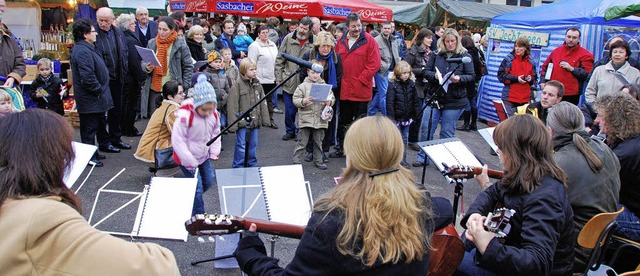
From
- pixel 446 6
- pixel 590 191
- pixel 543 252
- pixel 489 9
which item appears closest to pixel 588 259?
pixel 590 191

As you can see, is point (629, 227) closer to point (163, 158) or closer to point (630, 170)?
point (630, 170)

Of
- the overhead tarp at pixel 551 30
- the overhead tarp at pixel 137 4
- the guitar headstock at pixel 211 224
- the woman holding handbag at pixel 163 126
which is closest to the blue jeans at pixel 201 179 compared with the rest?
the woman holding handbag at pixel 163 126

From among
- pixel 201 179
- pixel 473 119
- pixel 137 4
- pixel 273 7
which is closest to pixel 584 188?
pixel 201 179

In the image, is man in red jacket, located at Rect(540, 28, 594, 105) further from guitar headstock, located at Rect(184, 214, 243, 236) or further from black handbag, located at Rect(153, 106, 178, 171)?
guitar headstock, located at Rect(184, 214, 243, 236)

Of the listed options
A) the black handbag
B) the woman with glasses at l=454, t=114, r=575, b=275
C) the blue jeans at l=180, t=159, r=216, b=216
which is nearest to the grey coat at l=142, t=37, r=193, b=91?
the black handbag

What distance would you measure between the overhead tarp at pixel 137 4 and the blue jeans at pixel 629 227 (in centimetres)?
1192

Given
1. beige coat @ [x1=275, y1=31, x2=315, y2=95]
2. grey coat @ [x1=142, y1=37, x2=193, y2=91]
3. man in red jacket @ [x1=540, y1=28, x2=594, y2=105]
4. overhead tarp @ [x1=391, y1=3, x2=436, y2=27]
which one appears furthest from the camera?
overhead tarp @ [x1=391, y1=3, x2=436, y2=27]

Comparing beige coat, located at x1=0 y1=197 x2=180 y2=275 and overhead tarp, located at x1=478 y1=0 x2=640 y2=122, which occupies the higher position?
overhead tarp, located at x1=478 y1=0 x2=640 y2=122

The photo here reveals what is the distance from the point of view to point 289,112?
25.8 ft

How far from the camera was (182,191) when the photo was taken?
3354mm

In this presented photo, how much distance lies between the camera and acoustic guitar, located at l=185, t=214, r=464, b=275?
2248mm

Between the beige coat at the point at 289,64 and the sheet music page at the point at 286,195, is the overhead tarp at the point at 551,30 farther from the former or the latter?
the sheet music page at the point at 286,195

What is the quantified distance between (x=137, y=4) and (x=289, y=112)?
7194 millimetres

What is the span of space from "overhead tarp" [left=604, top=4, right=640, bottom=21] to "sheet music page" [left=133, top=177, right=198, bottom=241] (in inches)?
→ 259
